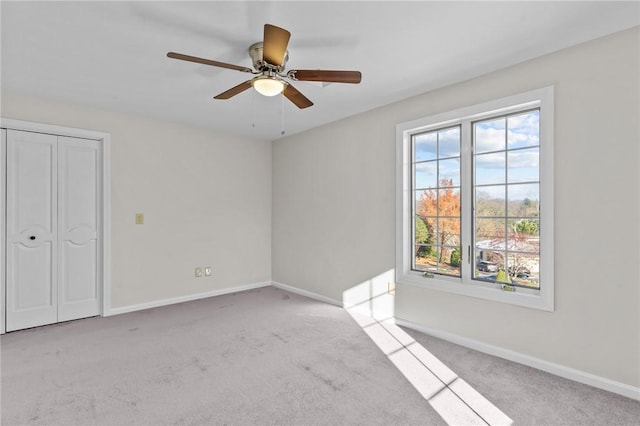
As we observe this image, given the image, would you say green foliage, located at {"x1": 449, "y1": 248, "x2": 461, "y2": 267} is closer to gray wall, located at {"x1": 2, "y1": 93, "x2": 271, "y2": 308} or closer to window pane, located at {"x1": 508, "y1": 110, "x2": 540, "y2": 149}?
window pane, located at {"x1": 508, "y1": 110, "x2": 540, "y2": 149}

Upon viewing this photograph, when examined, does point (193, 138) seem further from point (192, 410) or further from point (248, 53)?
point (192, 410)

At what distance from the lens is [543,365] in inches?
99.0

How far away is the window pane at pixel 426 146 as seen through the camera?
11.2 feet

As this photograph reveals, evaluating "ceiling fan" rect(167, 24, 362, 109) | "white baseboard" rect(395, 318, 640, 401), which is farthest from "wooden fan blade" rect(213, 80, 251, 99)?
"white baseboard" rect(395, 318, 640, 401)

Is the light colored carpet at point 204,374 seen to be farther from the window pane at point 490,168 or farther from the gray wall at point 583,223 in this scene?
the window pane at point 490,168

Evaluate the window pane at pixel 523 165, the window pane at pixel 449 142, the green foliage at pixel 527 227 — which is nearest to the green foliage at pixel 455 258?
the green foliage at pixel 527 227

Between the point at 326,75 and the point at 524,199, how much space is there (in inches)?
77.6

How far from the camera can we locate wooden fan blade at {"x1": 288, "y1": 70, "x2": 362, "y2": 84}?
211 centimetres

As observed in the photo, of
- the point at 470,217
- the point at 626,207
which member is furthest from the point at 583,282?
the point at 470,217

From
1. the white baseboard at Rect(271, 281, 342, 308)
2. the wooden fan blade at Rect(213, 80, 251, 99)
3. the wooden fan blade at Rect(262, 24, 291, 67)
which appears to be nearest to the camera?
the wooden fan blade at Rect(262, 24, 291, 67)

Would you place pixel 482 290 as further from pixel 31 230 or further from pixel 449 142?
pixel 31 230

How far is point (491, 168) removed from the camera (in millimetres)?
2943

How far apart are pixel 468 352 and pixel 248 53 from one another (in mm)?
3105

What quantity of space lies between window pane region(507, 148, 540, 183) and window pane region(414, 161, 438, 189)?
28.2 inches
